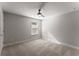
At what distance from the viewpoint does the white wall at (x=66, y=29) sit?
8.89 ft

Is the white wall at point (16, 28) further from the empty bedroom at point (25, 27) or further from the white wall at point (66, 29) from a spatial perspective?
the white wall at point (66, 29)

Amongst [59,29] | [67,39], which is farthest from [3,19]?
[67,39]

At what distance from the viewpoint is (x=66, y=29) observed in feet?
10.1

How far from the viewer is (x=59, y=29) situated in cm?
317

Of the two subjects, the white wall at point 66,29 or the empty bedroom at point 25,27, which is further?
the white wall at point 66,29

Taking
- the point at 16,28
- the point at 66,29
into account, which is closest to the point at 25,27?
the point at 16,28

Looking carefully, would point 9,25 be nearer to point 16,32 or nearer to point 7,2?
point 16,32

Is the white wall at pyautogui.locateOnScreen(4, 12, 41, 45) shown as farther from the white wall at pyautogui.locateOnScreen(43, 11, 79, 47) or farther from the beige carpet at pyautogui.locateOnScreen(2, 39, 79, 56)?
the white wall at pyautogui.locateOnScreen(43, 11, 79, 47)

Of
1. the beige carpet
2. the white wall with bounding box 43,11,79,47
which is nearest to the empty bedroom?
the beige carpet

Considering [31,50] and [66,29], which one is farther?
[66,29]

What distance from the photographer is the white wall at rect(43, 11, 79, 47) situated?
271 centimetres

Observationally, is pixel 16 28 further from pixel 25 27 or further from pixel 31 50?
pixel 31 50

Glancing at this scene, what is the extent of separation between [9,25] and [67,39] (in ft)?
7.70

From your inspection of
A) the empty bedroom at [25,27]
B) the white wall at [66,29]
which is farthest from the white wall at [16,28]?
the white wall at [66,29]
